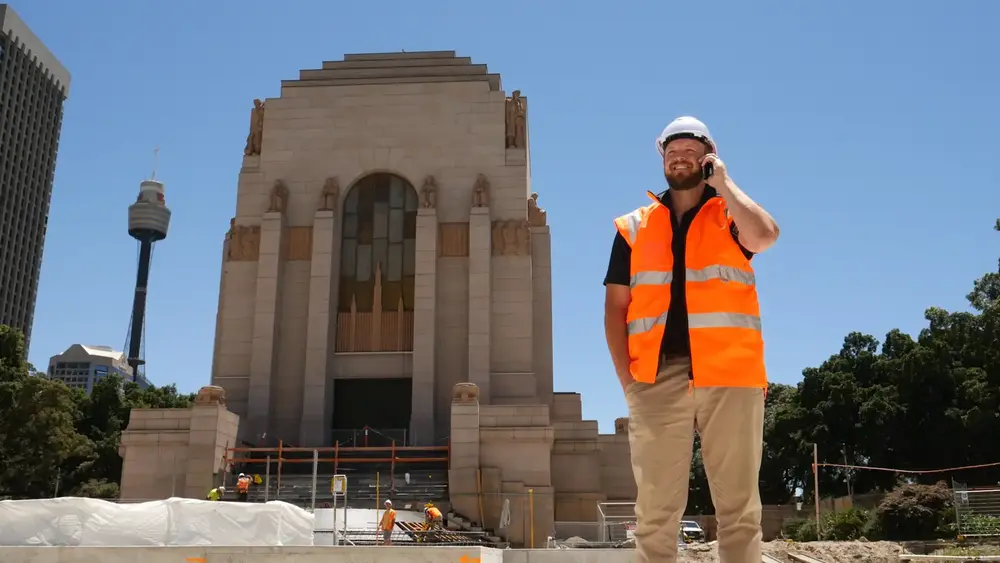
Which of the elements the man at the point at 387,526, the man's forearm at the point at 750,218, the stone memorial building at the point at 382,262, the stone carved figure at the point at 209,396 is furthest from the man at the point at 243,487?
the man's forearm at the point at 750,218

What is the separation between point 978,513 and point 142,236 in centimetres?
18450

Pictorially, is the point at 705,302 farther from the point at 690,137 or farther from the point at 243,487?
the point at 243,487

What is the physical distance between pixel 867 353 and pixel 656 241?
59.7 meters

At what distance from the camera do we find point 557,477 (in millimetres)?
31750

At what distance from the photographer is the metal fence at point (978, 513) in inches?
1188

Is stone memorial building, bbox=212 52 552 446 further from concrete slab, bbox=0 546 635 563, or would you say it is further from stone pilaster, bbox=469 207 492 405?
concrete slab, bbox=0 546 635 563

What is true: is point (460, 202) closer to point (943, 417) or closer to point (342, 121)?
point (342, 121)

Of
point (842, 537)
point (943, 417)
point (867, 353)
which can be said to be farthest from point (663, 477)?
point (867, 353)

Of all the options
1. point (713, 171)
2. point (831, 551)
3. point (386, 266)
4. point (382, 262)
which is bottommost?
point (831, 551)

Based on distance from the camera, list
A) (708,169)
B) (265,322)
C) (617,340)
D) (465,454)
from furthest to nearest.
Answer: (265,322), (465,454), (617,340), (708,169)

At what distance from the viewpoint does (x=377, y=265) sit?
38562 mm

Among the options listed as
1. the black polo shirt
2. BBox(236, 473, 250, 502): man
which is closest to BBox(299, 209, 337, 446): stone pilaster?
BBox(236, 473, 250, 502): man

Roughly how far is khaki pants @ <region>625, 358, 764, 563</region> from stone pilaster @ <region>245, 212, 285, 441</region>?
3227cm

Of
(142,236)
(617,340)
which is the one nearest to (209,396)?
(617,340)
